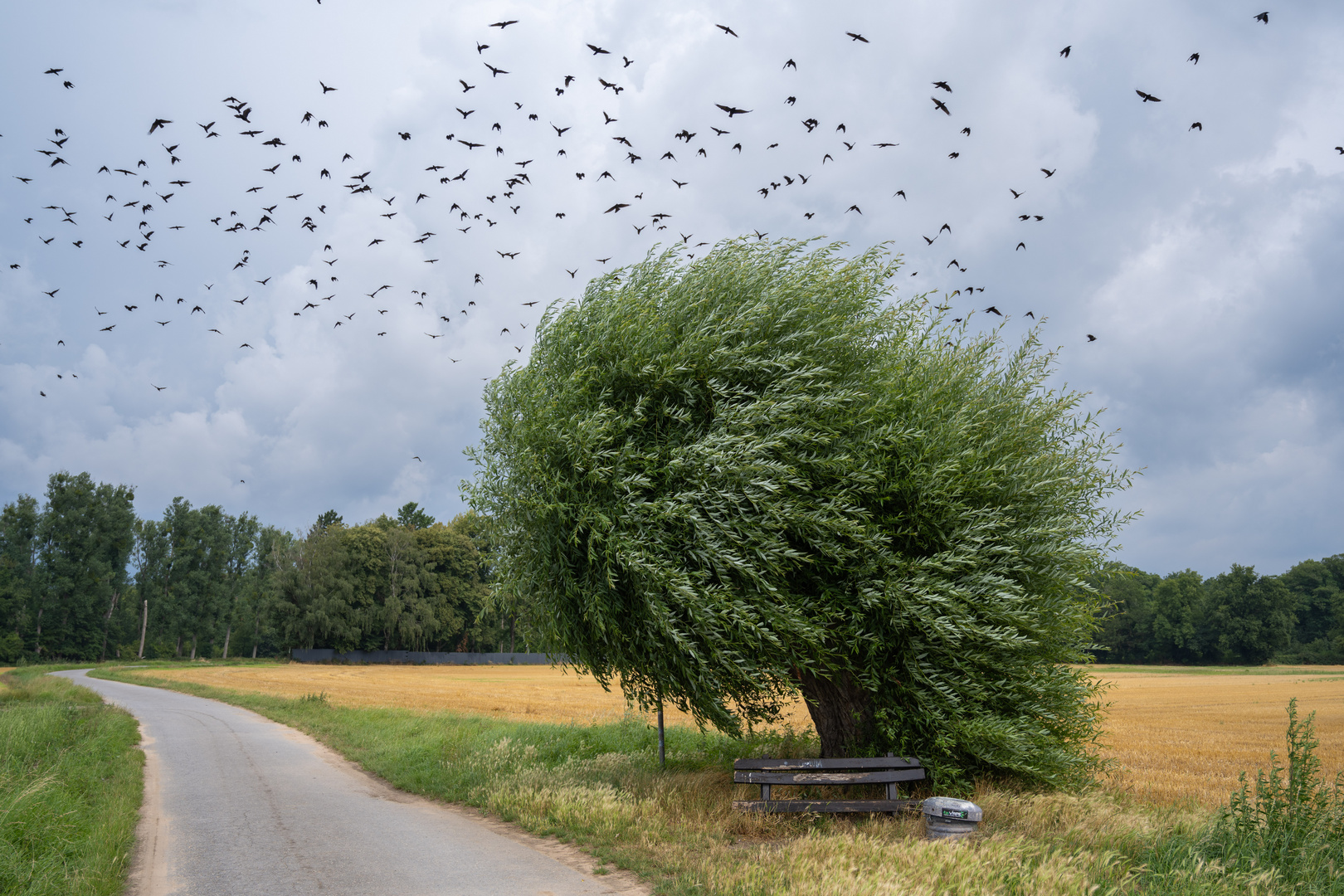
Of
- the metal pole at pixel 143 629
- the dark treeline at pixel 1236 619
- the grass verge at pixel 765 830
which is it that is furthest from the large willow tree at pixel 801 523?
the metal pole at pixel 143 629

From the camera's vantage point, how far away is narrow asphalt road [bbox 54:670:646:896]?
778cm

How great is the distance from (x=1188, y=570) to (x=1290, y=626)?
76.6ft

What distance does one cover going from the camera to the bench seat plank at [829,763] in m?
10.1

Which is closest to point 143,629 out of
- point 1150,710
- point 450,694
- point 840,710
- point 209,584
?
point 209,584

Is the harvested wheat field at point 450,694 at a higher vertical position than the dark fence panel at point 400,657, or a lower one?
higher

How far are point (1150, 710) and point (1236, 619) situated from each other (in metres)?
86.1

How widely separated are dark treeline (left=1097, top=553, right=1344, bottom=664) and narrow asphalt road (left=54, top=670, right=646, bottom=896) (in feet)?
331

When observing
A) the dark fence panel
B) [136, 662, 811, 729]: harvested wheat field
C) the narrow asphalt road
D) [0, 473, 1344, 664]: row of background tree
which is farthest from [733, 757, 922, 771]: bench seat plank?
the dark fence panel

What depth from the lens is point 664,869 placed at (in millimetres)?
8227

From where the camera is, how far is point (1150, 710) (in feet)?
116

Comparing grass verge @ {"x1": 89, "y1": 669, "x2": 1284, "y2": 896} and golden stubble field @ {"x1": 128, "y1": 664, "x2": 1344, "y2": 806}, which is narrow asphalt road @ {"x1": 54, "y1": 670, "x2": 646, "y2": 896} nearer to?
grass verge @ {"x1": 89, "y1": 669, "x2": 1284, "y2": 896}

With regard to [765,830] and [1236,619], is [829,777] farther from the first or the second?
[1236,619]

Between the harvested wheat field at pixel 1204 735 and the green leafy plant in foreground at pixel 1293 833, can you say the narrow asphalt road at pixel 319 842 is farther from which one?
the harvested wheat field at pixel 1204 735

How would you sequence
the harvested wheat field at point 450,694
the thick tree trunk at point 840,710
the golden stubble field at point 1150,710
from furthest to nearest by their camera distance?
1. the harvested wheat field at point 450,694
2. the golden stubble field at point 1150,710
3. the thick tree trunk at point 840,710
